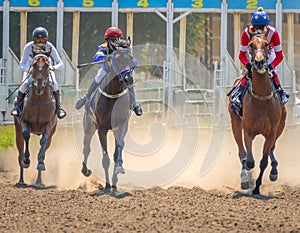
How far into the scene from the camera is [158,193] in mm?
11195

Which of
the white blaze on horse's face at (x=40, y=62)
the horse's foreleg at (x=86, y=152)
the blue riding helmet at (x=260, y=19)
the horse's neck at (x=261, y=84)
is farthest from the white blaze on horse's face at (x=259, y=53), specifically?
the horse's foreleg at (x=86, y=152)

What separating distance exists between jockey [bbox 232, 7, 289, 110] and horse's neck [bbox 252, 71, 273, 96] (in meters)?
0.18

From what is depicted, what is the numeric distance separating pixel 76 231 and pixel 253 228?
69.6 inches

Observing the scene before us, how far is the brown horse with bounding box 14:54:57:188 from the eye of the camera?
489 inches

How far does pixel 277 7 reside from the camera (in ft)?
72.9

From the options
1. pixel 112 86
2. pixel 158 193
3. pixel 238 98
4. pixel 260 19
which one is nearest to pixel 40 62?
pixel 112 86

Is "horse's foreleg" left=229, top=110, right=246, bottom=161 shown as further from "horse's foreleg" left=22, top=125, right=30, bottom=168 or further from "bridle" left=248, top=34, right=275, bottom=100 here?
"horse's foreleg" left=22, top=125, right=30, bottom=168

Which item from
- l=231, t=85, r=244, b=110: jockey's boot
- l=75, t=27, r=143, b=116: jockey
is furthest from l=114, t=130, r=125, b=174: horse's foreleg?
l=231, t=85, r=244, b=110: jockey's boot

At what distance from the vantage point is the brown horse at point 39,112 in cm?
1243

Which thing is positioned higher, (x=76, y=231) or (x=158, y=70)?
(x=158, y=70)

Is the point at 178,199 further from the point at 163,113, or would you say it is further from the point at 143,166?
the point at 163,113

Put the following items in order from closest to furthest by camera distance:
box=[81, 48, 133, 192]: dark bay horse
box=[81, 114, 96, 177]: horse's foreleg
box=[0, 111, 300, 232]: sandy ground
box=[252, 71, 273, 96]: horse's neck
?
box=[0, 111, 300, 232]: sandy ground
box=[252, 71, 273, 96]: horse's neck
box=[81, 48, 133, 192]: dark bay horse
box=[81, 114, 96, 177]: horse's foreleg

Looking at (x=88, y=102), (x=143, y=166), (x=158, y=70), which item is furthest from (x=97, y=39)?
(x=88, y=102)

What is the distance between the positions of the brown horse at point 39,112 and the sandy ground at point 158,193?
1.87 ft
